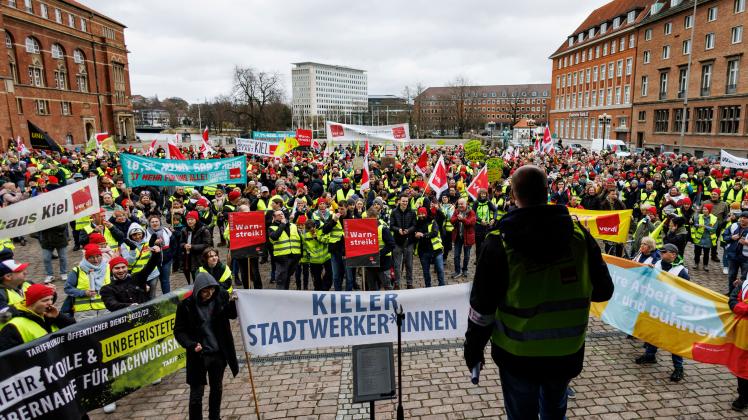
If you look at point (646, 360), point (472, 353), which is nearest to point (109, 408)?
point (472, 353)

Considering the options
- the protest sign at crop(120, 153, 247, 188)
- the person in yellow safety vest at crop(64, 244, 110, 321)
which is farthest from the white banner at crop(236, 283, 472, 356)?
the protest sign at crop(120, 153, 247, 188)

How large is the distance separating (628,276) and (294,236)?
5.79 metres

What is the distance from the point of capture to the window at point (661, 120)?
47.4 m

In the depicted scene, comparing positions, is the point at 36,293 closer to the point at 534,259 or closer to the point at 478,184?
the point at 534,259

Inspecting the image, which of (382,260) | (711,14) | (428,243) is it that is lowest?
(382,260)

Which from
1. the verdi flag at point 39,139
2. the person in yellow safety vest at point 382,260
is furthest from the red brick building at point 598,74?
A: the verdi flag at point 39,139

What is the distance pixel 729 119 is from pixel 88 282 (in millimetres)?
48296

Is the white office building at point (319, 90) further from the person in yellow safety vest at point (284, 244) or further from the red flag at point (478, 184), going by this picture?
the person in yellow safety vest at point (284, 244)

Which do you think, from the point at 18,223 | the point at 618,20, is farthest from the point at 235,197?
the point at 618,20

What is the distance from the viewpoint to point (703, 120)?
42219 mm

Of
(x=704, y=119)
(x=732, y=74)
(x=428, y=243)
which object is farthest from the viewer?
(x=704, y=119)


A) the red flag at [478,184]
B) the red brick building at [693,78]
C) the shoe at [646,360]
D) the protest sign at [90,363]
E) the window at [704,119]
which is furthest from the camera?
the window at [704,119]

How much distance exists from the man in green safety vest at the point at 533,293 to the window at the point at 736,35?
47461 millimetres

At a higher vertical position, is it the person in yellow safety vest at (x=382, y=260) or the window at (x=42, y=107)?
the window at (x=42, y=107)
